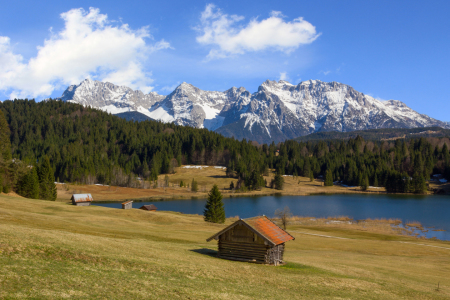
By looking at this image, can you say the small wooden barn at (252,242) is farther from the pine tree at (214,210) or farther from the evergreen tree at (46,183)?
the evergreen tree at (46,183)

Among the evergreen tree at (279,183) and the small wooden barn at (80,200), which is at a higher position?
the evergreen tree at (279,183)

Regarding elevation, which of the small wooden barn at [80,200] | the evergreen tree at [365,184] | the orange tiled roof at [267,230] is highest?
the evergreen tree at [365,184]

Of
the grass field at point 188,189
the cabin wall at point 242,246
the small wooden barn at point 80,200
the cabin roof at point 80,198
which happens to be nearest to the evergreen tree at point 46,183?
the cabin roof at point 80,198

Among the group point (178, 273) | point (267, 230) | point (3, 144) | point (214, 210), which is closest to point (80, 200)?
point (3, 144)

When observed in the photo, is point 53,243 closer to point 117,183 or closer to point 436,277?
point 436,277

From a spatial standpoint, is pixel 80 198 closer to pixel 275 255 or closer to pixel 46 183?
pixel 46 183

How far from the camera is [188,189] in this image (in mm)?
158875

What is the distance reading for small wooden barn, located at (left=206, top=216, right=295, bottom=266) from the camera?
104ft

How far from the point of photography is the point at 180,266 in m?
24.9

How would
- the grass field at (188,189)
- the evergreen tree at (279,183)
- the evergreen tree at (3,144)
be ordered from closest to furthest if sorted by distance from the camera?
the evergreen tree at (3,144) < the grass field at (188,189) < the evergreen tree at (279,183)

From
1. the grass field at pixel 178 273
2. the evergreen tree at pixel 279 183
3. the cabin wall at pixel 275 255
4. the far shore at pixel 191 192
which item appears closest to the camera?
the grass field at pixel 178 273

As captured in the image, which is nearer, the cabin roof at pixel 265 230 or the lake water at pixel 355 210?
the cabin roof at pixel 265 230

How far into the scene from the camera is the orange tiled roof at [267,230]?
105 ft

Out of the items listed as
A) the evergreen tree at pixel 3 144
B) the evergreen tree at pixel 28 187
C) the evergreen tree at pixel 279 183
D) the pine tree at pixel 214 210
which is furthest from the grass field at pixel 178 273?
the evergreen tree at pixel 279 183
